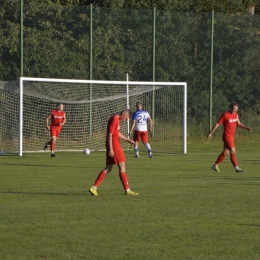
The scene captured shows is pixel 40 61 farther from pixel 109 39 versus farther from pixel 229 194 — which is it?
pixel 229 194

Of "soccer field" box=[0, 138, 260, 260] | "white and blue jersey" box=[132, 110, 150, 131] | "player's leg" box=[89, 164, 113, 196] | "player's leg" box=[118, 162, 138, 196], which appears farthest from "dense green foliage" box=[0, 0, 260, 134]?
"player's leg" box=[118, 162, 138, 196]

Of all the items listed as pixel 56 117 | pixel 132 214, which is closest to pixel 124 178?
pixel 132 214

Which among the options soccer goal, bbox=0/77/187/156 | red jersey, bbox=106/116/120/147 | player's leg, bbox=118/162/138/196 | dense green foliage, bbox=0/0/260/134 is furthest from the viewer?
dense green foliage, bbox=0/0/260/134

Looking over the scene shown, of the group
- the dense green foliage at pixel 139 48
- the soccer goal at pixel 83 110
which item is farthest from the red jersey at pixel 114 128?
the dense green foliage at pixel 139 48

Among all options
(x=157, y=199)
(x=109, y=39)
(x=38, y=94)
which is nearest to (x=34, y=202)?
(x=157, y=199)

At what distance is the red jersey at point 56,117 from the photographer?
2689cm

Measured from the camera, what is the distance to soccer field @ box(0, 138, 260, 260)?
9523 millimetres

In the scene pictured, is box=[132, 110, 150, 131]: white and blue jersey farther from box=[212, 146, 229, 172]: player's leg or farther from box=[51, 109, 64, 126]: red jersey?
box=[212, 146, 229, 172]: player's leg

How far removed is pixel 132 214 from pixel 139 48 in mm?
23066

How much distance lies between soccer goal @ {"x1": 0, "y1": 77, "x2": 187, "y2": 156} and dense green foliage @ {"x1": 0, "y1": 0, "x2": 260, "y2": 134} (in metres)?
2.15

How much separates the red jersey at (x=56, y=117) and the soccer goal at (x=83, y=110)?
1183 mm

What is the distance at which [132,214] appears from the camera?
12.5 m

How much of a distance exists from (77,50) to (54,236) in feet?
77.9

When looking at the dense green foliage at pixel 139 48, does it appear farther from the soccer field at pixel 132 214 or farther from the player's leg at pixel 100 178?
the player's leg at pixel 100 178
